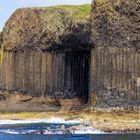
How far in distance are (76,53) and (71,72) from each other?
1773 mm

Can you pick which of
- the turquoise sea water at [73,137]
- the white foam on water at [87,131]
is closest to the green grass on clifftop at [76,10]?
the white foam on water at [87,131]

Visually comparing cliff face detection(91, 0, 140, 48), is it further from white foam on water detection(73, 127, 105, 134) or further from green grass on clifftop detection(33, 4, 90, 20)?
white foam on water detection(73, 127, 105, 134)

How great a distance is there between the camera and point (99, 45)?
66875 mm

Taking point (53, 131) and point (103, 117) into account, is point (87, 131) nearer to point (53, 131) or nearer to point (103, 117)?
point (53, 131)

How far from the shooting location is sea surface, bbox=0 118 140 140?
52.3 m

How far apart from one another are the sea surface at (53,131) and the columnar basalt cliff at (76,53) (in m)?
6.78

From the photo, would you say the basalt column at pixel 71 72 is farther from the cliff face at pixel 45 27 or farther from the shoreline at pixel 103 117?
the shoreline at pixel 103 117

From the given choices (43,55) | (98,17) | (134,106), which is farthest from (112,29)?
(43,55)

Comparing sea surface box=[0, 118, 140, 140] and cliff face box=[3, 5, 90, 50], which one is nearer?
sea surface box=[0, 118, 140, 140]

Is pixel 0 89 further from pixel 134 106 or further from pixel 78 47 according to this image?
pixel 134 106

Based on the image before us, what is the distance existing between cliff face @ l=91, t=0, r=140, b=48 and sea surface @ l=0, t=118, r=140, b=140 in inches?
329

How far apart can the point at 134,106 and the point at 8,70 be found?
1697 centimetres

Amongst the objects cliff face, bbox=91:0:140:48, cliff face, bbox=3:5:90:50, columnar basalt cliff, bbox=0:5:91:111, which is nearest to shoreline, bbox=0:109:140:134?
cliff face, bbox=91:0:140:48

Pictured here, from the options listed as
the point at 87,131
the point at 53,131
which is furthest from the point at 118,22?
the point at 53,131
